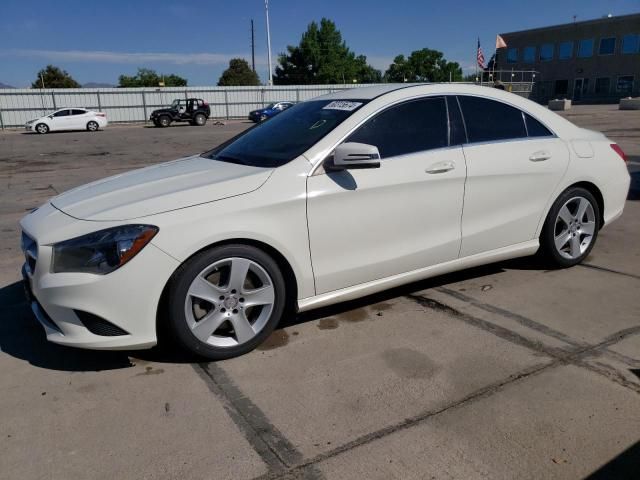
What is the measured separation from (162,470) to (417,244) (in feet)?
7.22

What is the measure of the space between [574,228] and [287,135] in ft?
8.58

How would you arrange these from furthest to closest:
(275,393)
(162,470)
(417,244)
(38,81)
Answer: (38,81)
(417,244)
(275,393)
(162,470)

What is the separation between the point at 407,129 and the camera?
3.77m

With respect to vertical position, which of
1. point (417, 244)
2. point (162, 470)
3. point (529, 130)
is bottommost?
point (162, 470)

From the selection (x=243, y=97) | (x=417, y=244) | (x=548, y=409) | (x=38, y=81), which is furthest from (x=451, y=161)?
(x=38, y=81)

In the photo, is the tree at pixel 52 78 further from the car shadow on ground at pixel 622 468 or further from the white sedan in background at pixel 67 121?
the car shadow on ground at pixel 622 468

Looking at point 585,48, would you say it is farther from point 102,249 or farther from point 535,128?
point 102,249

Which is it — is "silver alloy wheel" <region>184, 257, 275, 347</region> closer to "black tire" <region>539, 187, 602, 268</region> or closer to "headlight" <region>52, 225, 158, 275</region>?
"headlight" <region>52, 225, 158, 275</region>

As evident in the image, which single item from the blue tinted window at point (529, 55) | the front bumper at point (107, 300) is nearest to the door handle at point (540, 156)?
the front bumper at point (107, 300)

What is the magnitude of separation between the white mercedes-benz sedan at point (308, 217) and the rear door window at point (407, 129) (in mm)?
10

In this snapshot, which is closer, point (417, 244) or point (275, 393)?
point (275, 393)

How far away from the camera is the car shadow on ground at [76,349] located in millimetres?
3279

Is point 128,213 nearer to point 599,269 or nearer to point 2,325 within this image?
point 2,325

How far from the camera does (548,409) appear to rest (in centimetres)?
267
